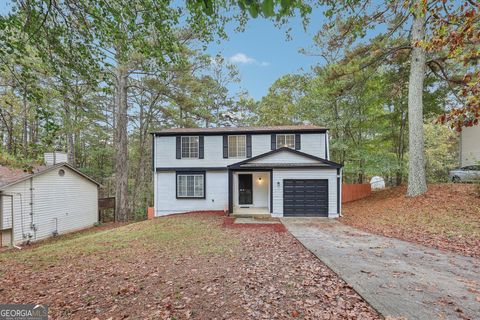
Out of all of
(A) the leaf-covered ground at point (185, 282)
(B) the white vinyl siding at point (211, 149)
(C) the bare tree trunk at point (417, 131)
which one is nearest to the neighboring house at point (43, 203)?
(B) the white vinyl siding at point (211, 149)

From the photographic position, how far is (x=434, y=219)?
337 inches

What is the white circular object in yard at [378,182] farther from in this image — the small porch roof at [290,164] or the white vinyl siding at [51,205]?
the white vinyl siding at [51,205]

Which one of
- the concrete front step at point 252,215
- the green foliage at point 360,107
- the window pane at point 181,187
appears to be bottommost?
the concrete front step at point 252,215

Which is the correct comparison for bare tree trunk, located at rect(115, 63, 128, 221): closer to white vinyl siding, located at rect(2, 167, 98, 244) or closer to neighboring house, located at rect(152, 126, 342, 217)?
white vinyl siding, located at rect(2, 167, 98, 244)

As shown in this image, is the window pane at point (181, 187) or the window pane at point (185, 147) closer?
the window pane at point (181, 187)

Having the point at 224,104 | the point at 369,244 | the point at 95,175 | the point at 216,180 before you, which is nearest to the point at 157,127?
the point at 224,104

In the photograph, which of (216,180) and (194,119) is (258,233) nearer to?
(216,180)

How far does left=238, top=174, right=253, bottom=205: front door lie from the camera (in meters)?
13.7

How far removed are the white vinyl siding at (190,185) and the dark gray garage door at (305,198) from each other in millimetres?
5115

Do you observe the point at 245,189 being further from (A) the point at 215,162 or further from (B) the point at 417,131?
(B) the point at 417,131

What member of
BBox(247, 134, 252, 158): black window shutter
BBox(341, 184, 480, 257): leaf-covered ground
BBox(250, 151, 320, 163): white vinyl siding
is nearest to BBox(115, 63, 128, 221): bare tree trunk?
BBox(247, 134, 252, 158): black window shutter

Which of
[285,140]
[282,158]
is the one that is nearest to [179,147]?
[282,158]

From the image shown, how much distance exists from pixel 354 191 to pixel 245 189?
874 cm

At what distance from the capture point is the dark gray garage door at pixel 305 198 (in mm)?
11367
